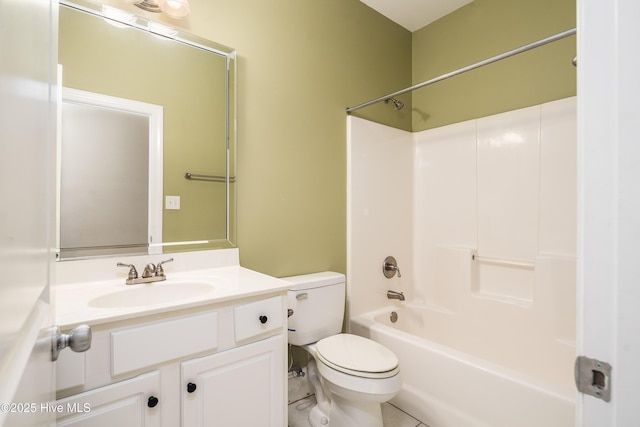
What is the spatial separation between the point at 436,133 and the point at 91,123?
2.27 m

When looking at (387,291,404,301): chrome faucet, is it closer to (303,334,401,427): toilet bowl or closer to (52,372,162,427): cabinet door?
(303,334,401,427): toilet bowl

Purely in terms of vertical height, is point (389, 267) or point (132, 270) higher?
point (132, 270)

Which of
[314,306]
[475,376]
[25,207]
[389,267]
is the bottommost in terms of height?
[475,376]

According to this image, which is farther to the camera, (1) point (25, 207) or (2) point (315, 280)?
(2) point (315, 280)

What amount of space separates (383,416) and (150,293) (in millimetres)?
1419

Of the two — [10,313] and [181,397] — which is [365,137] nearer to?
[181,397]

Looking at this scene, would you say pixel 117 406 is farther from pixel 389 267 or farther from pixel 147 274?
pixel 389 267

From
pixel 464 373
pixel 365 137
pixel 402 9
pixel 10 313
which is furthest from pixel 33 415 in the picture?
pixel 402 9

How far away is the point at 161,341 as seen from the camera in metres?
0.96

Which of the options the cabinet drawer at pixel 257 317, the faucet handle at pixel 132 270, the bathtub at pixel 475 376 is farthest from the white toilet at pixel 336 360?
the faucet handle at pixel 132 270

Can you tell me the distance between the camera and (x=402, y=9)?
2.37 meters

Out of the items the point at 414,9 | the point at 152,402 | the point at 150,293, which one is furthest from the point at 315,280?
the point at 414,9

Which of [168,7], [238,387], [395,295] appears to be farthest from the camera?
[395,295]

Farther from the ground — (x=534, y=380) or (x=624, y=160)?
(x=624, y=160)
